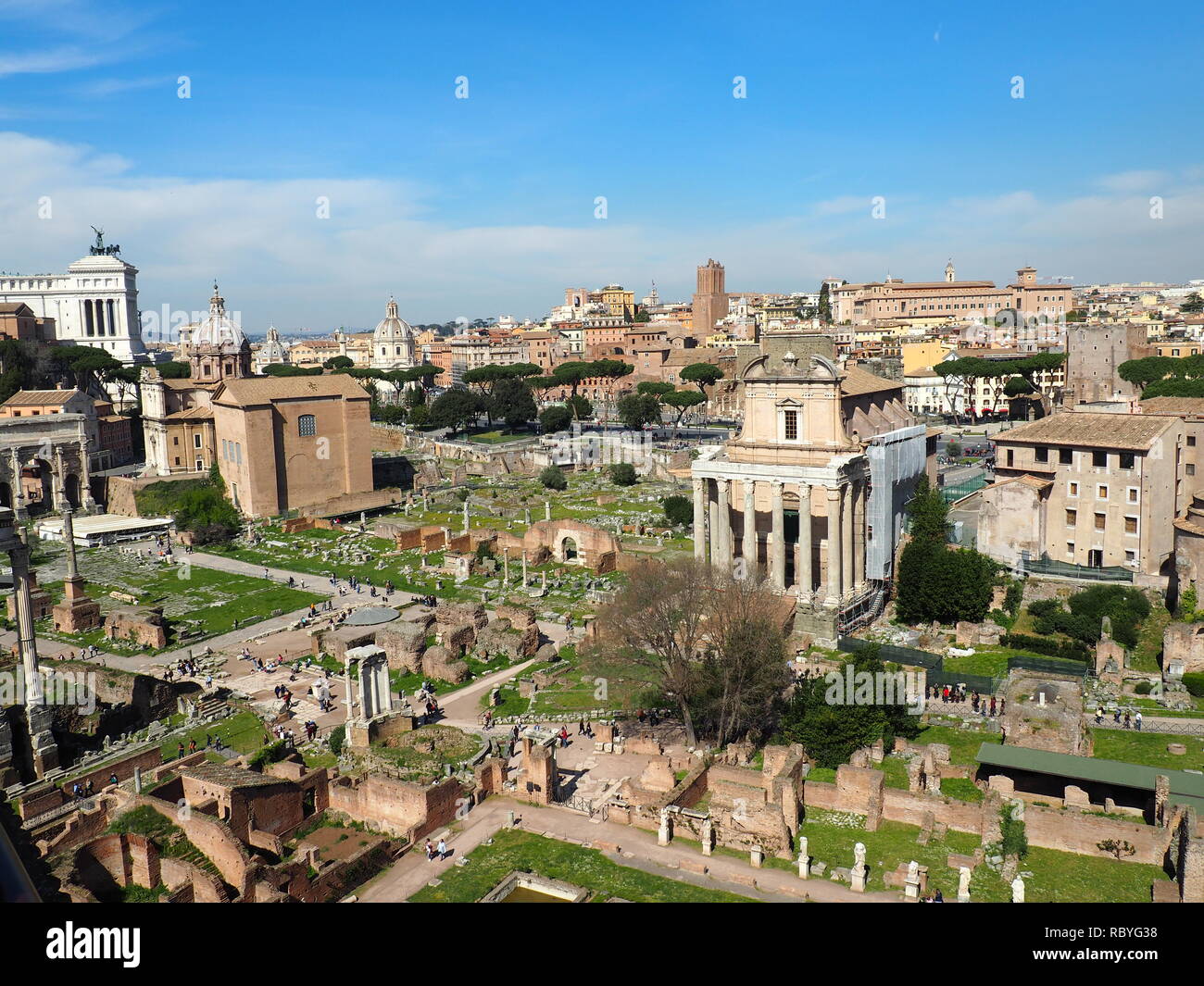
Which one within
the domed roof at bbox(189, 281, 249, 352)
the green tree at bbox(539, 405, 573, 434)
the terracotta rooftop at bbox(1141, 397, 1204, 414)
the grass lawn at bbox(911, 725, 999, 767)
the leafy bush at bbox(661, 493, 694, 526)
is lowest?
the grass lawn at bbox(911, 725, 999, 767)

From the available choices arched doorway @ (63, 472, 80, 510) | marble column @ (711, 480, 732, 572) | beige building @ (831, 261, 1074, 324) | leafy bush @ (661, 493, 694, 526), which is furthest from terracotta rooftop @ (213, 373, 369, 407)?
beige building @ (831, 261, 1074, 324)

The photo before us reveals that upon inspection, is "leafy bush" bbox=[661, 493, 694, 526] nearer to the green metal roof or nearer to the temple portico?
the temple portico

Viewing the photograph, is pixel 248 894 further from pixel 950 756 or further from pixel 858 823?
pixel 950 756

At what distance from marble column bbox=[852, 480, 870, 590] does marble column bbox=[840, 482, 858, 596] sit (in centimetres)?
85

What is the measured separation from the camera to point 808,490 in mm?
32531

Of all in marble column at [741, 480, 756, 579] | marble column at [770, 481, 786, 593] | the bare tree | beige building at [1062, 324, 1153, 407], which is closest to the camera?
the bare tree

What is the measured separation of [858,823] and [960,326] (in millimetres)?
106706

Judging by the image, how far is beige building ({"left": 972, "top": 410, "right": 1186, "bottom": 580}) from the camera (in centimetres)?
3372

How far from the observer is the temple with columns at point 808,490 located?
107 feet

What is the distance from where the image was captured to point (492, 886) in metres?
17.5

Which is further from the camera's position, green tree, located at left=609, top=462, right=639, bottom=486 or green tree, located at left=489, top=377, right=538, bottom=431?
green tree, located at left=489, top=377, right=538, bottom=431

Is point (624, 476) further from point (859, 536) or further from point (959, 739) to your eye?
point (959, 739)

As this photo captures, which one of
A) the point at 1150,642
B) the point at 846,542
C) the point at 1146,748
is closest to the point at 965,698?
the point at 1146,748
